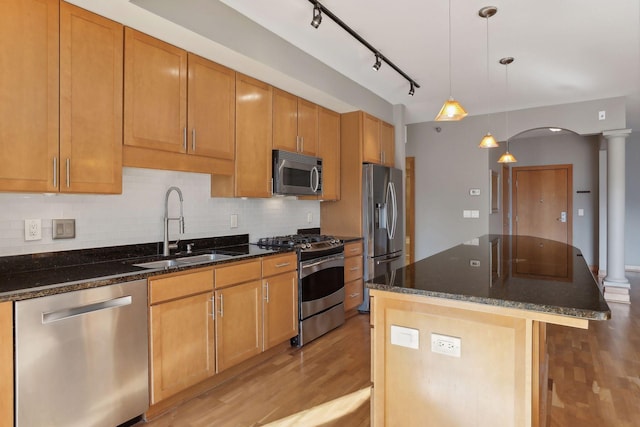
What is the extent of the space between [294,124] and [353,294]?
193 cm

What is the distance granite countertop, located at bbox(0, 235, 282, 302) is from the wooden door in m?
6.11

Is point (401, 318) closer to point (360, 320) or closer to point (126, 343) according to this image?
point (126, 343)

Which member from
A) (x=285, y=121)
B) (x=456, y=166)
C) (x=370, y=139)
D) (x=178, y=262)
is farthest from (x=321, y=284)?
(x=456, y=166)

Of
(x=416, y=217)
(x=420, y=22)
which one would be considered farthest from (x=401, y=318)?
(x=416, y=217)

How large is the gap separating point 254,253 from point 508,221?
5890 mm

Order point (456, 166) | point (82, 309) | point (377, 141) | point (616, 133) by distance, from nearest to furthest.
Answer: point (82, 309), point (377, 141), point (616, 133), point (456, 166)

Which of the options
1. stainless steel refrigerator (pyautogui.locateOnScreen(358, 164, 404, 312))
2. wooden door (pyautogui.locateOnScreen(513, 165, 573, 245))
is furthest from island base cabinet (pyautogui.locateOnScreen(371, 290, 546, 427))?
wooden door (pyautogui.locateOnScreen(513, 165, 573, 245))

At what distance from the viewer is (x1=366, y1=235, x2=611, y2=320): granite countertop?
1.24 meters

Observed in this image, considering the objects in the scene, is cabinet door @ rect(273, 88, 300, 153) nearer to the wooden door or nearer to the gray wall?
the gray wall

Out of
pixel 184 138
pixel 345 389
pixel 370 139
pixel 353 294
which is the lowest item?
pixel 345 389

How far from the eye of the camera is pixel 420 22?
9.31 feet

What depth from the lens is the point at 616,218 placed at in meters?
4.85

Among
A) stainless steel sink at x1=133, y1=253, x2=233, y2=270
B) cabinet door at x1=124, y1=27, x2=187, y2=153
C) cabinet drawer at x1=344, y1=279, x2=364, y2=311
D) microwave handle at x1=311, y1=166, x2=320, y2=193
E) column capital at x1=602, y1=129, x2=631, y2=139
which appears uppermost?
column capital at x1=602, y1=129, x2=631, y2=139

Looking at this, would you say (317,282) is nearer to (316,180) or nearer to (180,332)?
(316,180)
